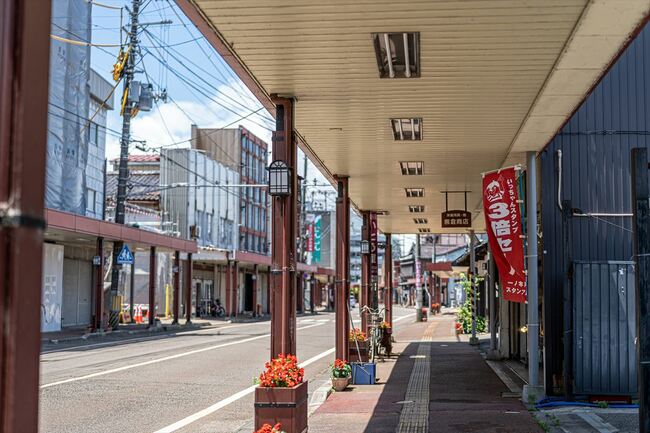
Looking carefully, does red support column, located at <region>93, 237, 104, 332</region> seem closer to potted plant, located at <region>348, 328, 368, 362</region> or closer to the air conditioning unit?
potted plant, located at <region>348, 328, 368, 362</region>

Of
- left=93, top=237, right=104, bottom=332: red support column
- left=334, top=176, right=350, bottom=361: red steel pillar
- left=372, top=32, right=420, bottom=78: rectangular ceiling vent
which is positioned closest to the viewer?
left=372, top=32, right=420, bottom=78: rectangular ceiling vent

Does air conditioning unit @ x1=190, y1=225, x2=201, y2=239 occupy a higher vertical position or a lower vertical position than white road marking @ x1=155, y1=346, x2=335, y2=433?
higher

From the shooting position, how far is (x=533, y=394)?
38.8 feet

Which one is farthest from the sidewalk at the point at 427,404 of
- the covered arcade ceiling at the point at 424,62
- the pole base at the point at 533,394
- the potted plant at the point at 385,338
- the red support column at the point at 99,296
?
the red support column at the point at 99,296

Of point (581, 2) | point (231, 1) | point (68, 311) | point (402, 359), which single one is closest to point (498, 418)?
point (581, 2)

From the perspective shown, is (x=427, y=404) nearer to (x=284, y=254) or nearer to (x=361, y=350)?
(x=284, y=254)

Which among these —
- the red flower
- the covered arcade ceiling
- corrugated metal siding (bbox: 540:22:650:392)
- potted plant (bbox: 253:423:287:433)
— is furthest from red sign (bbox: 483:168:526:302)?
potted plant (bbox: 253:423:287:433)

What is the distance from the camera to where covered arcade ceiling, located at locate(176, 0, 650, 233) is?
22.8 feet

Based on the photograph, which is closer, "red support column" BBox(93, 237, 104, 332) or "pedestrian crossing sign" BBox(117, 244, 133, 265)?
"red support column" BBox(93, 237, 104, 332)

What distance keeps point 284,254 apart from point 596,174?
5.98 metres

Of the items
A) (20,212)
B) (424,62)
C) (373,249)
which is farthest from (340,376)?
(20,212)

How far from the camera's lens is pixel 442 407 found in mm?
11672

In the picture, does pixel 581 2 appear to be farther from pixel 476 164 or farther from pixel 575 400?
pixel 476 164

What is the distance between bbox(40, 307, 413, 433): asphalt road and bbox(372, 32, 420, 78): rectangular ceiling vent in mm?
5121
